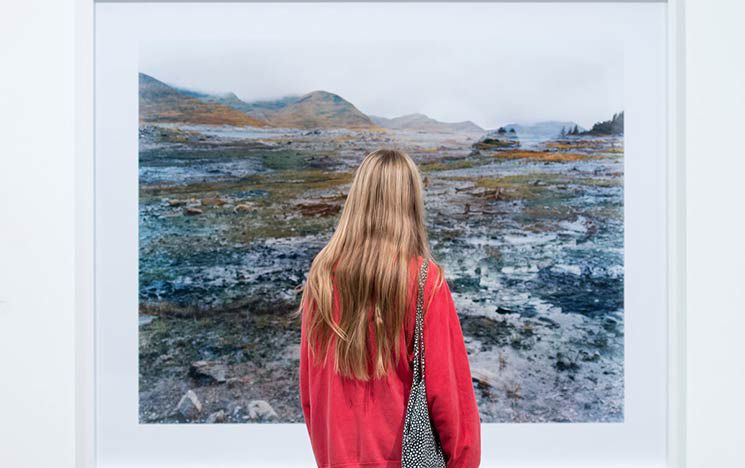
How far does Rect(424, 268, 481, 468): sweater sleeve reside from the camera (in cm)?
146

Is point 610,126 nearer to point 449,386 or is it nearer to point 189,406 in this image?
point 449,386

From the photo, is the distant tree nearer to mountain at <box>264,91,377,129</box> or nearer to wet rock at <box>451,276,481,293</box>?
wet rock at <box>451,276,481,293</box>

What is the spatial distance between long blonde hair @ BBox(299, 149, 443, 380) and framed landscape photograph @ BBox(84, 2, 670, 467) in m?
0.72

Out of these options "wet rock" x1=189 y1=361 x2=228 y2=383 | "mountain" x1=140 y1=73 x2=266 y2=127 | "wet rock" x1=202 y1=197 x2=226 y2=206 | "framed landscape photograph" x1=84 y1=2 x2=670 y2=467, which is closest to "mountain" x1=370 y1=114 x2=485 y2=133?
"framed landscape photograph" x1=84 y1=2 x2=670 y2=467

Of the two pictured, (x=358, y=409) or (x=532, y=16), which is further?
(x=532, y=16)

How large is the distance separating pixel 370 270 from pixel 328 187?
0.86 meters
